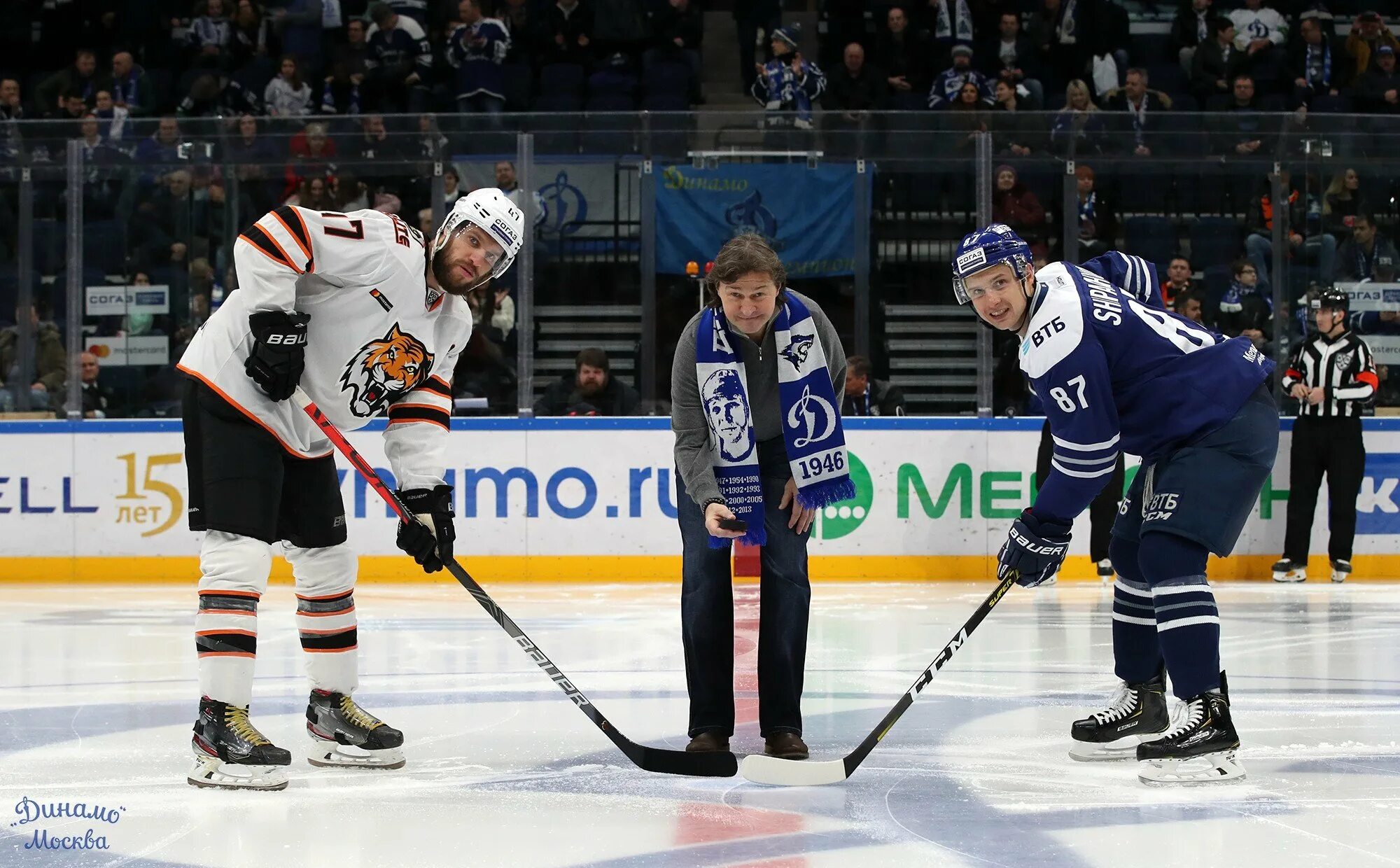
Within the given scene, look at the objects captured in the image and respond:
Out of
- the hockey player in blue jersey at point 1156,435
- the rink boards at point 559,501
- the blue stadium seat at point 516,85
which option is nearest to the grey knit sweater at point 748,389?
the hockey player in blue jersey at point 1156,435

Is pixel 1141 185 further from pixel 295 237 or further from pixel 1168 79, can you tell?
pixel 295 237

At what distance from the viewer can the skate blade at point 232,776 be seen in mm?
3023

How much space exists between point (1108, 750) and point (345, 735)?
5.60ft

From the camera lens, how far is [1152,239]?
7348mm

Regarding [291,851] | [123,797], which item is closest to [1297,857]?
[291,851]

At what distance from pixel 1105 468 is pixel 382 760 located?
1.67 m

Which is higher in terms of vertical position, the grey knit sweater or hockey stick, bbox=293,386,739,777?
the grey knit sweater

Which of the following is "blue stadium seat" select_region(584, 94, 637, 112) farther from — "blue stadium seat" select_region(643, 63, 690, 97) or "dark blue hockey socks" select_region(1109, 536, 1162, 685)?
"dark blue hockey socks" select_region(1109, 536, 1162, 685)

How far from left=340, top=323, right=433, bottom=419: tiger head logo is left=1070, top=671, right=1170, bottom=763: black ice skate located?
5.61 ft

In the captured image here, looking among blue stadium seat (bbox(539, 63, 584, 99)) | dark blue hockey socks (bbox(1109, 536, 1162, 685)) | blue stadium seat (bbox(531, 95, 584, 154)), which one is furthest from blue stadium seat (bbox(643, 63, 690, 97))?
dark blue hockey socks (bbox(1109, 536, 1162, 685))

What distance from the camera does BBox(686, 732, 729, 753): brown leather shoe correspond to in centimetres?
333

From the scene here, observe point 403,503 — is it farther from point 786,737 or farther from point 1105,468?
point 1105,468

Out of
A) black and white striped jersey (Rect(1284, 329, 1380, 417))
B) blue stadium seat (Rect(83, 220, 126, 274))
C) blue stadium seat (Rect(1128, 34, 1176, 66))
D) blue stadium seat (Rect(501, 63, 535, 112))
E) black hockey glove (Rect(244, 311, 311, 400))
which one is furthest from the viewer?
blue stadium seat (Rect(1128, 34, 1176, 66))

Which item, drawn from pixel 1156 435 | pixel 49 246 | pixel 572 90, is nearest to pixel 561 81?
pixel 572 90
